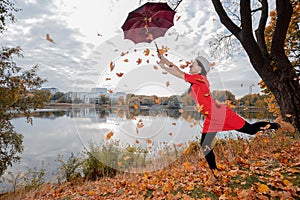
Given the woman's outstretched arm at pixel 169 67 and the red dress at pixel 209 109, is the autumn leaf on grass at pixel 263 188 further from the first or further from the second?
the woman's outstretched arm at pixel 169 67

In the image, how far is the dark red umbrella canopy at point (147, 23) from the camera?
117 inches

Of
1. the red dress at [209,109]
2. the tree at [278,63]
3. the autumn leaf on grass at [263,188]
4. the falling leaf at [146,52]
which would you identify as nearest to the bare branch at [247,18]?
the tree at [278,63]

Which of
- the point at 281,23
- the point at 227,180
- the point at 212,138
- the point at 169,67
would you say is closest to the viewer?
the point at 169,67

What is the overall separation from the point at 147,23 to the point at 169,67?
0.82 m

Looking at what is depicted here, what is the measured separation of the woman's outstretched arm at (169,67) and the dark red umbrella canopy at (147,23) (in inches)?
17.9

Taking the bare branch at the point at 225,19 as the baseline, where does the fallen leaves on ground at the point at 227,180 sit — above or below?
below

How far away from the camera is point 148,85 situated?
305cm

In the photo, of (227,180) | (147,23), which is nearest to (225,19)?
(147,23)

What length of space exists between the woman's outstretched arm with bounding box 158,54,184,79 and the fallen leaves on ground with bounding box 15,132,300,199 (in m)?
1.63

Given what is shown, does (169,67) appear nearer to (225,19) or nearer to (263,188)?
(263,188)

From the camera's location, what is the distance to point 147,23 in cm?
306

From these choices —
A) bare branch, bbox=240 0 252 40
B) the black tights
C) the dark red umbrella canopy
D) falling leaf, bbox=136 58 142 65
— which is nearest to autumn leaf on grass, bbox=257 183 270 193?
the black tights

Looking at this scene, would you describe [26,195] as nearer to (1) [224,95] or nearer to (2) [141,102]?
(2) [141,102]

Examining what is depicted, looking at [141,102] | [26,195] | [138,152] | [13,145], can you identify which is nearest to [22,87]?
[13,145]
